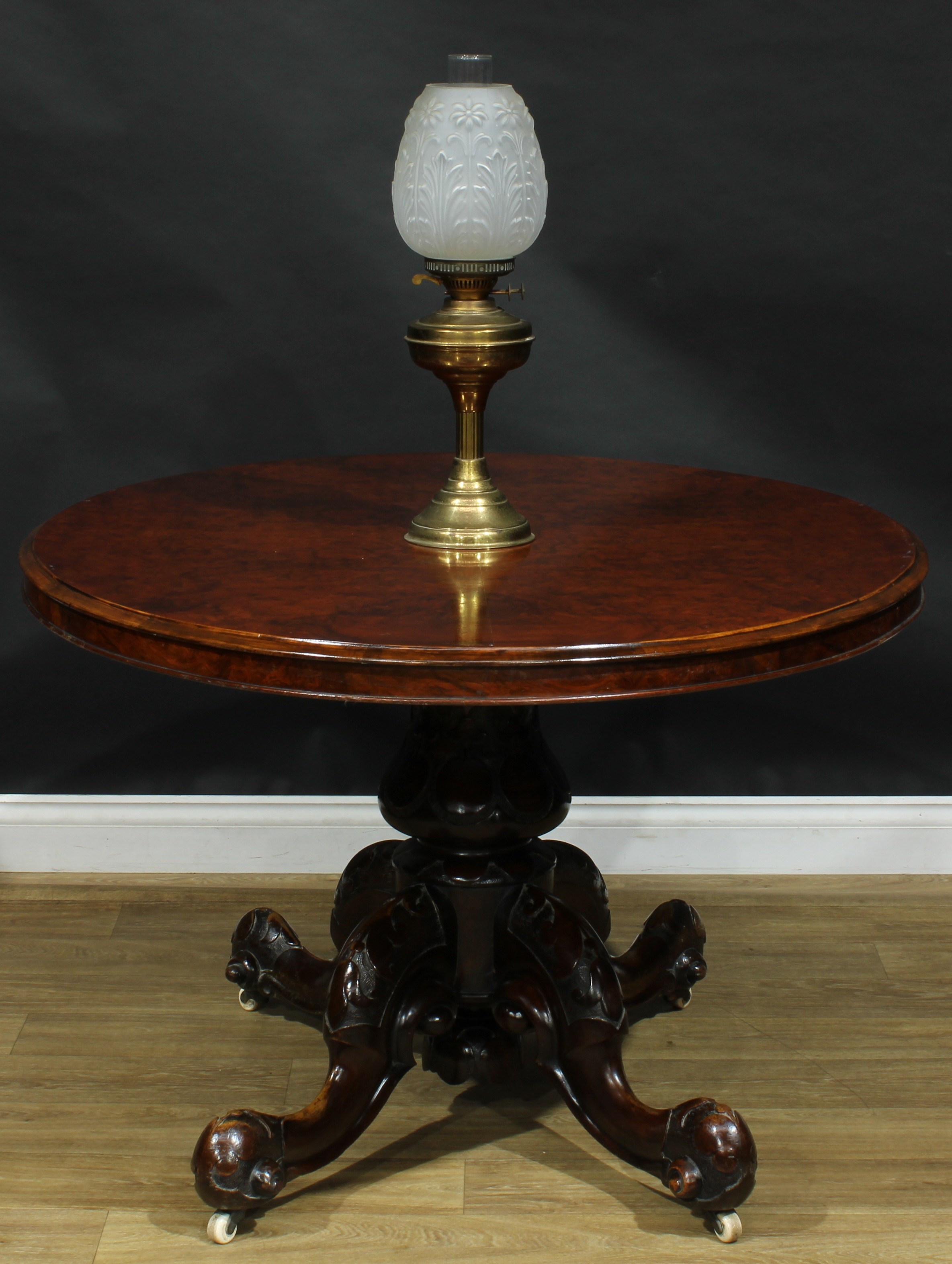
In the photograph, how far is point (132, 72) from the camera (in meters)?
2.29

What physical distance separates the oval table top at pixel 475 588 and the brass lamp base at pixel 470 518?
26 millimetres

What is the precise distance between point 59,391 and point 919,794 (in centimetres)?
163

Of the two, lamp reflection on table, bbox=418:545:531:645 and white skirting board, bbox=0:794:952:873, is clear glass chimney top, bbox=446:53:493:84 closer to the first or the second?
lamp reflection on table, bbox=418:545:531:645

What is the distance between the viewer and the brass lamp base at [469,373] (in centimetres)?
155

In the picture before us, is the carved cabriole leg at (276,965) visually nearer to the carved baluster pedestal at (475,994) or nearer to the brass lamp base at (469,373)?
the carved baluster pedestal at (475,994)

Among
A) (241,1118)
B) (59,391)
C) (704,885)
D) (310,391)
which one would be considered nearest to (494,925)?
(241,1118)

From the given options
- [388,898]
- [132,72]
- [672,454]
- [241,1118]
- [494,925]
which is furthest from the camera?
[672,454]

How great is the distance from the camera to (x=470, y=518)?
159cm

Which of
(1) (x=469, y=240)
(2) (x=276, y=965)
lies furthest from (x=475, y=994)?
(1) (x=469, y=240)

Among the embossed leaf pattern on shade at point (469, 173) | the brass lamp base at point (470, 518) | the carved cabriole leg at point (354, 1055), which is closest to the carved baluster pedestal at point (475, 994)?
the carved cabriole leg at point (354, 1055)

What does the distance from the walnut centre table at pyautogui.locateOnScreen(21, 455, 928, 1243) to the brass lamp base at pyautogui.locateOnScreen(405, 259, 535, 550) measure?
0.10ft

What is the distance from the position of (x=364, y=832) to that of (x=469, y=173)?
1370mm

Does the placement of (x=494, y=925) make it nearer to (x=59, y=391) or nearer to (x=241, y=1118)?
(x=241, y=1118)

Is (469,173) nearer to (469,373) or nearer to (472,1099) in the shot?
(469,373)
